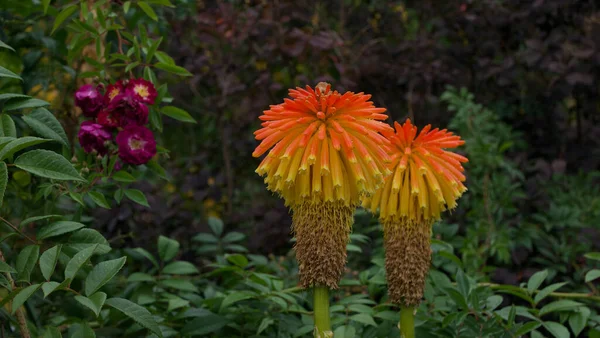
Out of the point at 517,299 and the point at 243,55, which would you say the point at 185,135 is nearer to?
the point at 243,55

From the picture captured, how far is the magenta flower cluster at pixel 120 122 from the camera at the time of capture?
247 cm

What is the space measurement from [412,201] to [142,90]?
3.35ft

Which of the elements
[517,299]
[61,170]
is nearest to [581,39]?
[517,299]

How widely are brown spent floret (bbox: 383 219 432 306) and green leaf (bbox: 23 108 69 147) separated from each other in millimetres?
1047

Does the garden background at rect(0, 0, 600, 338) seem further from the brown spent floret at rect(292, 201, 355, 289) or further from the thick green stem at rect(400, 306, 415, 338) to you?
the brown spent floret at rect(292, 201, 355, 289)

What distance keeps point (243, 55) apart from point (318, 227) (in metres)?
2.62

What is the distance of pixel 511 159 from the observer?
420 centimetres

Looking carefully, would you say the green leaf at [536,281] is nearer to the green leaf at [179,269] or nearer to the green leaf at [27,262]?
the green leaf at [179,269]

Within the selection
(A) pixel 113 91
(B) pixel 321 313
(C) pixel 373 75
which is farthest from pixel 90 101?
(C) pixel 373 75

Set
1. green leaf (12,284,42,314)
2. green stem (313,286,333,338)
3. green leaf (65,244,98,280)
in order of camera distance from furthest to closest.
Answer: green stem (313,286,333,338) < green leaf (65,244,98,280) < green leaf (12,284,42,314)

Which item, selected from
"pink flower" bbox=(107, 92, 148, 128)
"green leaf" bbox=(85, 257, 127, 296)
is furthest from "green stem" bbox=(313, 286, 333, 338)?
"pink flower" bbox=(107, 92, 148, 128)

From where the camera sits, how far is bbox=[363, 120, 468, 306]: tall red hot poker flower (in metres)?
2.16

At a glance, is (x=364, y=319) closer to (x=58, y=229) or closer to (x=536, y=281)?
(x=536, y=281)

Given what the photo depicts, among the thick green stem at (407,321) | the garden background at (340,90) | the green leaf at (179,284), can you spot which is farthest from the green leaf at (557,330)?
the green leaf at (179,284)
